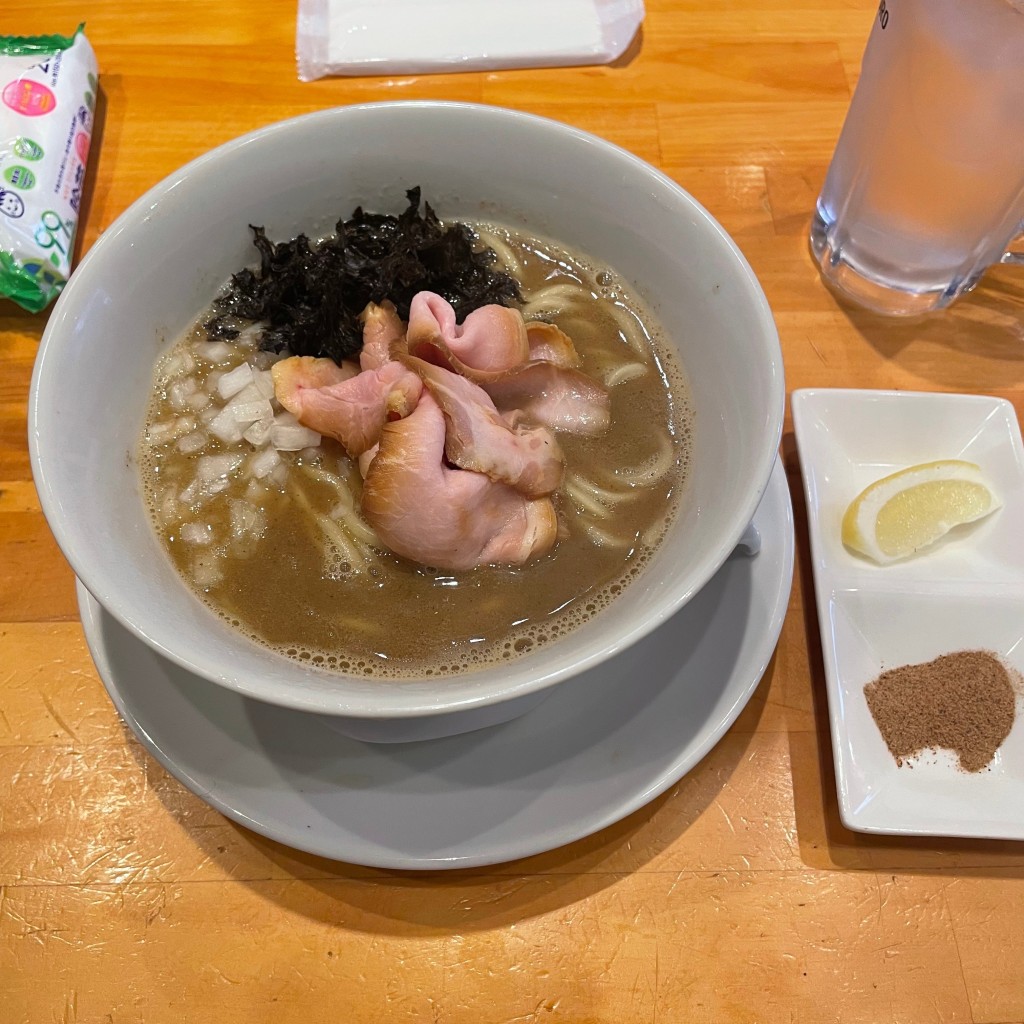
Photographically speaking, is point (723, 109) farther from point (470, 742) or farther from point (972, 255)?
point (470, 742)

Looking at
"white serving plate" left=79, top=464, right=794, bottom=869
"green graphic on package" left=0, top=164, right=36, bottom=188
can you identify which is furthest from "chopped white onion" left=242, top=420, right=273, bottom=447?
"green graphic on package" left=0, top=164, right=36, bottom=188

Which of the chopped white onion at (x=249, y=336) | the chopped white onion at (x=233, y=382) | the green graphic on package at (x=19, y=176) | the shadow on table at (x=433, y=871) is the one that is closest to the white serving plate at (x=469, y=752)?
the shadow on table at (x=433, y=871)

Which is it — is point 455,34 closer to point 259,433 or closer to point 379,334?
→ point 379,334

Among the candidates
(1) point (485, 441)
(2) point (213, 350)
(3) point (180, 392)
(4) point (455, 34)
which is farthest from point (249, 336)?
(4) point (455, 34)

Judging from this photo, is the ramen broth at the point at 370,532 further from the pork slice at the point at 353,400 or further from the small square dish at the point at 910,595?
the small square dish at the point at 910,595

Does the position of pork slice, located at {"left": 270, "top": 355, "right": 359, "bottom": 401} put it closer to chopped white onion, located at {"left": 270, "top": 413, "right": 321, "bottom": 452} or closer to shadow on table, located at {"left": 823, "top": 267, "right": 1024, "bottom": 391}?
chopped white onion, located at {"left": 270, "top": 413, "right": 321, "bottom": 452}
